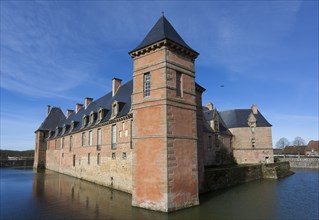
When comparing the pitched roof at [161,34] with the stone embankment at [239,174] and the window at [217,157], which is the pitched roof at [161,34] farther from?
the window at [217,157]

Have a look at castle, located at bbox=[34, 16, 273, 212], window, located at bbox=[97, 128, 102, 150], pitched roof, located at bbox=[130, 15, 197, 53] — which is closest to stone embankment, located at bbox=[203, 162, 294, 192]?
castle, located at bbox=[34, 16, 273, 212]

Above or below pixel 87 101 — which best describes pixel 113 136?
below

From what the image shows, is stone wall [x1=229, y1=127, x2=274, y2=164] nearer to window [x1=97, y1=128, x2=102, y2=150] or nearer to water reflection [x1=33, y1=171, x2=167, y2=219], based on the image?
window [x1=97, y1=128, x2=102, y2=150]

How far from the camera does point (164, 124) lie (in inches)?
511

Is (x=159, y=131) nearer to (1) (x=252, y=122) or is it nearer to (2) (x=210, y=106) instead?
(2) (x=210, y=106)

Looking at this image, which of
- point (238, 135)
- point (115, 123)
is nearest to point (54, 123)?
point (115, 123)

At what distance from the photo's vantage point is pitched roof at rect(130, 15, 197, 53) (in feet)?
45.5

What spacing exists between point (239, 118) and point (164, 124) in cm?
2728

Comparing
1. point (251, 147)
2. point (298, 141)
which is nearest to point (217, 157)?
point (251, 147)

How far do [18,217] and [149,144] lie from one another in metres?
7.62

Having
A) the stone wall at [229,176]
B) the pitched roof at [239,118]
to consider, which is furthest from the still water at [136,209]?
the pitched roof at [239,118]

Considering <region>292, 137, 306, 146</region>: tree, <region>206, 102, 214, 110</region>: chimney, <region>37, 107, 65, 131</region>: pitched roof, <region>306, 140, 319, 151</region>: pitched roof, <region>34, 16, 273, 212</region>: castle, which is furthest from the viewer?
<region>292, 137, 306, 146</region>: tree

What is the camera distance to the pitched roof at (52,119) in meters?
45.4

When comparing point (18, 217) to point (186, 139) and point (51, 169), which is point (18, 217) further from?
point (51, 169)
